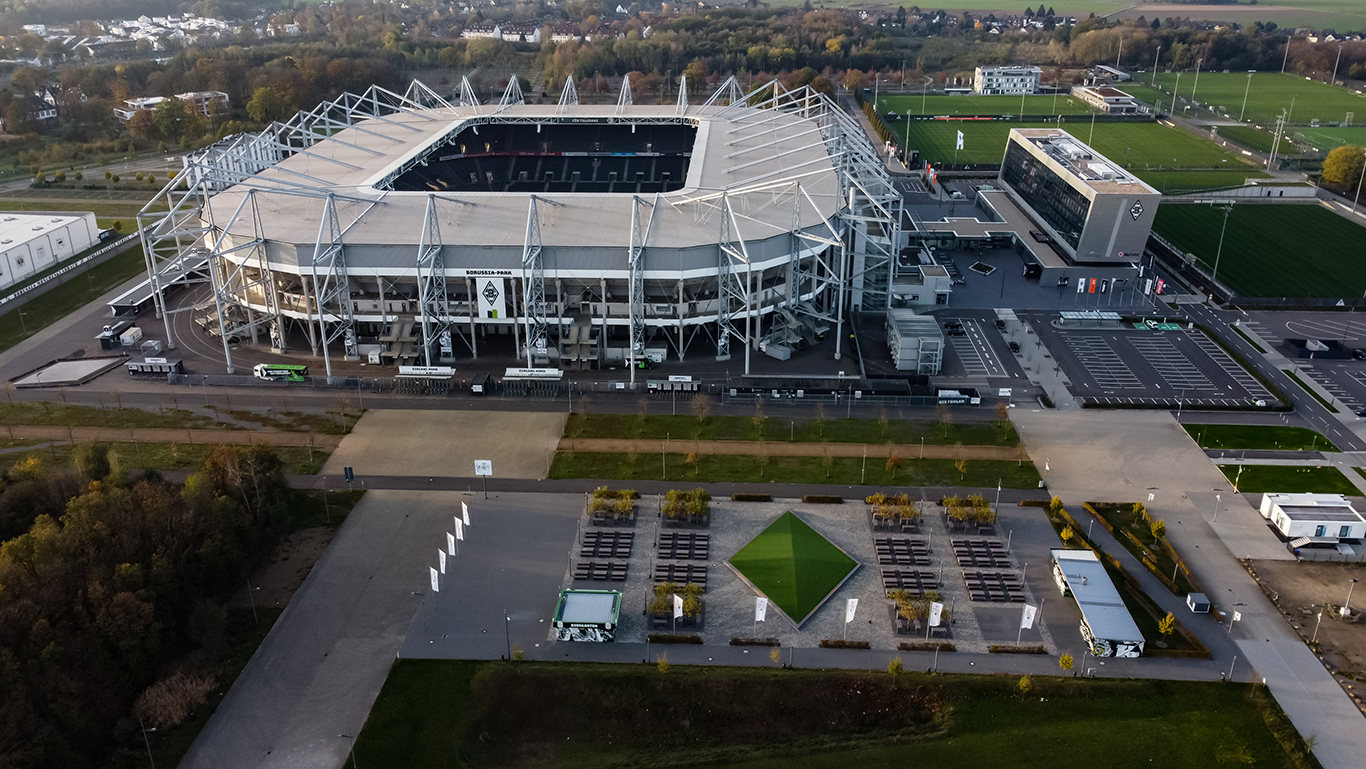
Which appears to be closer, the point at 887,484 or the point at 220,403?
the point at 887,484

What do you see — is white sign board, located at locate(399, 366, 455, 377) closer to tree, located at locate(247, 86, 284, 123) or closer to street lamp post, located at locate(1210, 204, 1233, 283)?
street lamp post, located at locate(1210, 204, 1233, 283)

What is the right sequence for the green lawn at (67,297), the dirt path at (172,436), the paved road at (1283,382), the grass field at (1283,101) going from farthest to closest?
the grass field at (1283,101) → the green lawn at (67,297) → the paved road at (1283,382) → the dirt path at (172,436)

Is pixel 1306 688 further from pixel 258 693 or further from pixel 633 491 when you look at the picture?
pixel 258 693

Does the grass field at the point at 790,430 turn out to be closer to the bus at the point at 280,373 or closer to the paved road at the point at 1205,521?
the paved road at the point at 1205,521

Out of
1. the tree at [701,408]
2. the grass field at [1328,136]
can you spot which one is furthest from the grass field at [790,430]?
the grass field at [1328,136]

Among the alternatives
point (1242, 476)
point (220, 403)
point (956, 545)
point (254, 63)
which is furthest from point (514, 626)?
point (254, 63)

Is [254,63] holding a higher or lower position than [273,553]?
higher
